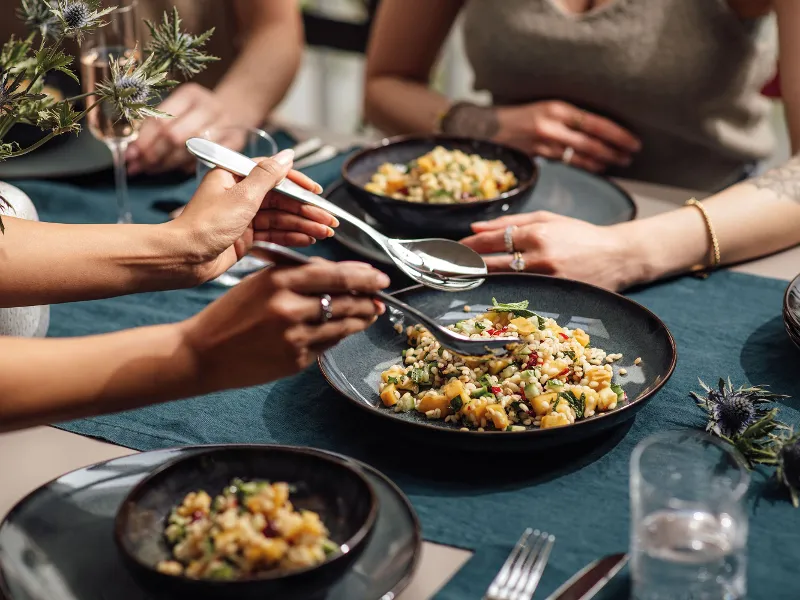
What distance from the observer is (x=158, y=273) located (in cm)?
128

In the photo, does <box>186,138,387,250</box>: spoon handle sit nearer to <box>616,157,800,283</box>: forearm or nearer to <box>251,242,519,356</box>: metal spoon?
<box>251,242,519,356</box>: metal spoon

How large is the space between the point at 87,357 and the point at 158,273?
0.37 meters

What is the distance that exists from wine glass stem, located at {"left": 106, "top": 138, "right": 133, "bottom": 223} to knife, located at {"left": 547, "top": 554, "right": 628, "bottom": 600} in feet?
3.79

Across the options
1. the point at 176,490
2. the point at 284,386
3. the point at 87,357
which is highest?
the point at 87,357

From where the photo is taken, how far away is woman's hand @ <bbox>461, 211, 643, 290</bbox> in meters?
1.50

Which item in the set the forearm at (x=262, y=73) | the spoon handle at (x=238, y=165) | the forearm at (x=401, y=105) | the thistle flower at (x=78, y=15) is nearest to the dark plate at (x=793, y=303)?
the spoon handle at (x=238, y=165)

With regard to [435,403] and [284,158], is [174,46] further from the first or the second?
[435,403]

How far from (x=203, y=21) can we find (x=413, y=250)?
1447mm

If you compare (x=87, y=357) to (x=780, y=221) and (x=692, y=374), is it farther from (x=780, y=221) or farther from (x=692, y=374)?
(x=780, y=221)

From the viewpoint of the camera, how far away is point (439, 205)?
1.58m

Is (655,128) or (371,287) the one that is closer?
(371,287)

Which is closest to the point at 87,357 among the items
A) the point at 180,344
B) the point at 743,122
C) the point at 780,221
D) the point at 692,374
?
the point at 180,344

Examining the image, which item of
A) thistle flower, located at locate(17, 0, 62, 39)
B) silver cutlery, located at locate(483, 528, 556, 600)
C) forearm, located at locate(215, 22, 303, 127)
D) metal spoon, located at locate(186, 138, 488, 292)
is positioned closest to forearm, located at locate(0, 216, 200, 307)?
metal spoon, located at locate(186, 138, 488, 292)

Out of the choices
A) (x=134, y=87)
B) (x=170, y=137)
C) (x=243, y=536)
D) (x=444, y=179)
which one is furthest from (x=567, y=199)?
(x=243, y=536)
